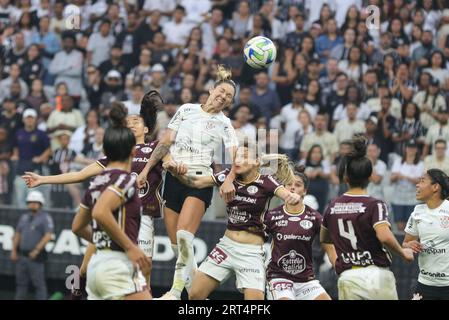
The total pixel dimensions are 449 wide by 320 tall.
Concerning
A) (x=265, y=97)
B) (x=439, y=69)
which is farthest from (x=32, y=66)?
(x=439, y=69)

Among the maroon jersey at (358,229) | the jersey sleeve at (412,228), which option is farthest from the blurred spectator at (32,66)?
the maroon jersey at (358,229)

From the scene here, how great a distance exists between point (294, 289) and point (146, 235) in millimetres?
2022

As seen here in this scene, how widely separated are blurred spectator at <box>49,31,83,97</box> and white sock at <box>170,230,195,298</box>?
33.6ft

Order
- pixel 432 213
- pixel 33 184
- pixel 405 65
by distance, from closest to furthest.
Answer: pixel 33 184, pixel 432 213, pixel 405 65

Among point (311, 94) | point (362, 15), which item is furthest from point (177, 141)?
point (362, 15)

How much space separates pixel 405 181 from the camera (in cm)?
1859

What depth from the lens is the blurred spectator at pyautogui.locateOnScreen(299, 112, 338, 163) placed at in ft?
64.9

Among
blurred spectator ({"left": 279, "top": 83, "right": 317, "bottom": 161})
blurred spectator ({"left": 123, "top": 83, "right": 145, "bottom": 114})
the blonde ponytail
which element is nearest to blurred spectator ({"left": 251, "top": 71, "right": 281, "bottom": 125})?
blurred spectator ({"left": 279, "top": 83, "right": 317, "bottom": 161})

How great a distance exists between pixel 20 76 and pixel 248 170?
37.8 ft

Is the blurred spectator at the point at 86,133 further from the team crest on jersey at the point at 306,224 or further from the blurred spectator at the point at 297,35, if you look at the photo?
the team crest on jersey at the point at 306,224

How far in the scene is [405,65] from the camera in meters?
21.5

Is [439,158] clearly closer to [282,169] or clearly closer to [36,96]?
[282,169]

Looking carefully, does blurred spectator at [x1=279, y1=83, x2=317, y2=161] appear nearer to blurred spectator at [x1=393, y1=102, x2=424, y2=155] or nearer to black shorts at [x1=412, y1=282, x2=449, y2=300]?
blurred spectator at [x1=393, y1=102, x2=424, y2=155]
